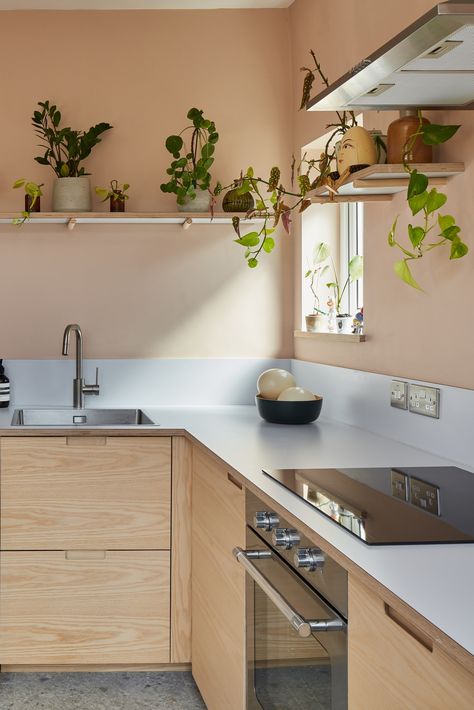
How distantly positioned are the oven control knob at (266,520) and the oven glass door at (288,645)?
0.06 metres

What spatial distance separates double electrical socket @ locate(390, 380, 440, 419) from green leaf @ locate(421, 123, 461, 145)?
2.02 ft

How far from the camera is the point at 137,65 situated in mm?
3699

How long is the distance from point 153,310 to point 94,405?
461mm

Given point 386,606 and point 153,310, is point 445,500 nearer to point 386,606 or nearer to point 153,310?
point 386,606

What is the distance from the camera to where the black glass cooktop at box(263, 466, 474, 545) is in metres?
1.45

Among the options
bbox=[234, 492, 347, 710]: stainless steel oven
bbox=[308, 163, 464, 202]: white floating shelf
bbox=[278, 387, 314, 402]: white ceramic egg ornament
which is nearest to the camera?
bbox=[234, 492, 347, 710]: stainless steel oven

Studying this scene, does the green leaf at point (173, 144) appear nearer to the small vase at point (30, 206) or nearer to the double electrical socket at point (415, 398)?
the small vase at point (30, 206)

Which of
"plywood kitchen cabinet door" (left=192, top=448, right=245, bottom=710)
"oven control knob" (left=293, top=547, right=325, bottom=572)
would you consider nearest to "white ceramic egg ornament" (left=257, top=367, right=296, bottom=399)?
"plywood kitchen cabinet door" (left=192, top=448, right=245, bottom=710)

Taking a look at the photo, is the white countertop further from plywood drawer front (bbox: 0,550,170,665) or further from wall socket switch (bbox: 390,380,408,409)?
plywood drawer front (bbox: 0,550,170,665)

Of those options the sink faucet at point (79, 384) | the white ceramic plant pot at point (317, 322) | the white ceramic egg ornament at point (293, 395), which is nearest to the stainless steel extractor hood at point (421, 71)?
the white ceramic egg ornament at point (293, 395)

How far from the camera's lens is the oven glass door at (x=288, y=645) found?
1435 mm

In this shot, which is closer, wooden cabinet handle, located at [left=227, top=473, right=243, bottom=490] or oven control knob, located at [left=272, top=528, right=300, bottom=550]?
oven control knob, located at [left=272, top=528, right=300, bottom=550]

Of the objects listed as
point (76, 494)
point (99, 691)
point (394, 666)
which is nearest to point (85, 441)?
point (76, 494)

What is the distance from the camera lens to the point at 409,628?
112cm
